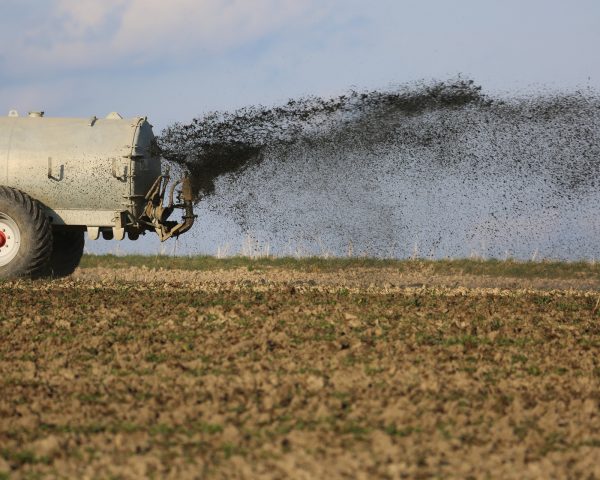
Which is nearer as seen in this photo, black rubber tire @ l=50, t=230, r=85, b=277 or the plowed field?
the plowed field

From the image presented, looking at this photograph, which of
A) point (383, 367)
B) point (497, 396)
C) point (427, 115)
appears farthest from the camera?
point (427, 115)

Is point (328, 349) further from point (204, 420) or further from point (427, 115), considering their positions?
point (427, 115)

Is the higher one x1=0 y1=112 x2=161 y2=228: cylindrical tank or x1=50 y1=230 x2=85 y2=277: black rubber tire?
x1=0 y1=112 x2=161 y2=228: cylindrical tank

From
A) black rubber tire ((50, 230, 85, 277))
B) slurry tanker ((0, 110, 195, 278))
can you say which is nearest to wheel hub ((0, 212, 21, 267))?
slurry tanker ((0, 110, 195, 278))

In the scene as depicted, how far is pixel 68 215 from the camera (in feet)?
61.7

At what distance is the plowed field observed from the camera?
7281mm

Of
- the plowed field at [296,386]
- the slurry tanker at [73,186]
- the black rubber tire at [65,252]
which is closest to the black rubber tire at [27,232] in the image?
the slurry tanker at [73,186]

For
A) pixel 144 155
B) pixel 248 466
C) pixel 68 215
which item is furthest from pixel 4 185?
pixel 248 466

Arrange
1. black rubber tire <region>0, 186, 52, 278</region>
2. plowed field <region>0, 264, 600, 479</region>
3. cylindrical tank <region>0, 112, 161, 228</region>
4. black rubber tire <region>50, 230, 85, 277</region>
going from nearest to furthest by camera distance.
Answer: plowed field <region>0, 264, 600, 479</region> < black rubber tire <region>0, 186, 52, 278</region> < cylindrical tank <region>0, 112, 161, 228</region> < black rubber tire <region>50, 230, 85, 277</region>

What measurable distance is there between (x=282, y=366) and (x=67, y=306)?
5.57 m

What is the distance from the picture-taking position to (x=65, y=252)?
21.0 meters

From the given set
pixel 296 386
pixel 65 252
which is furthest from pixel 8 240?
pixel 296 386

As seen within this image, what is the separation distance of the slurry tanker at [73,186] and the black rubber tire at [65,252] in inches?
76.3

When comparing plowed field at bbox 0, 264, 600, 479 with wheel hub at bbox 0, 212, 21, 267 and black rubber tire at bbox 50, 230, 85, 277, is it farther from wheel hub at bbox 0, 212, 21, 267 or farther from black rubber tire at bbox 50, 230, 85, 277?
black rubber tire at bbox 50, 230, 85, 277
